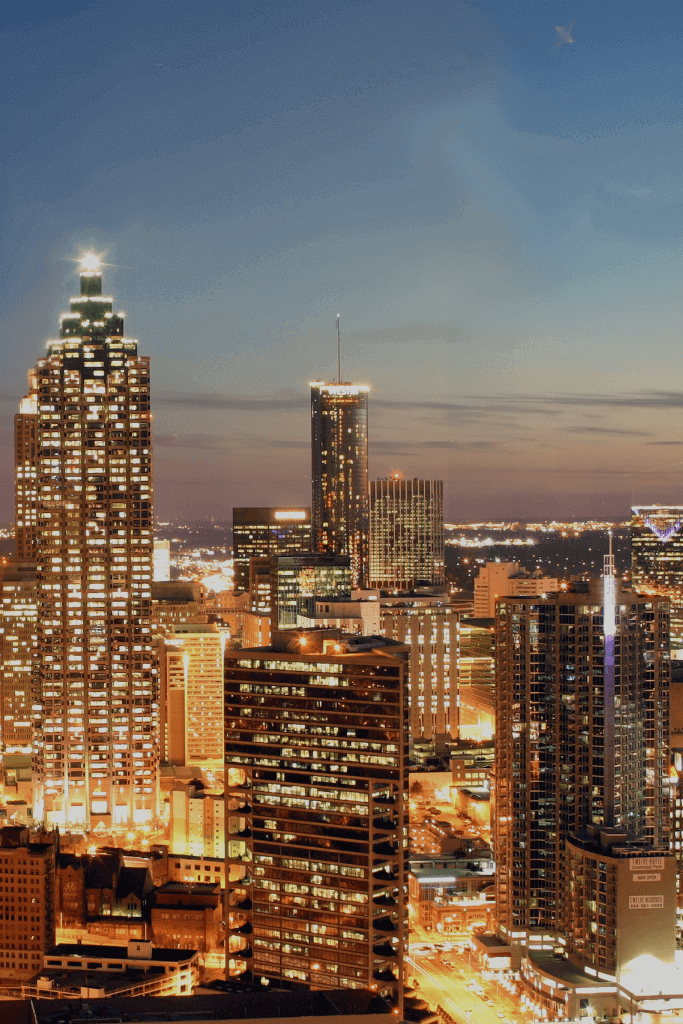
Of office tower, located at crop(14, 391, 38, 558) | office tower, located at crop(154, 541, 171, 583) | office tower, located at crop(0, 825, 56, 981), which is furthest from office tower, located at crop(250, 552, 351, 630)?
office tower, located at crop(0, 825, 56, 981)

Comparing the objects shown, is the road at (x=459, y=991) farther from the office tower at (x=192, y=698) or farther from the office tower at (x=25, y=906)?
the office tower at (x=192, y=698)

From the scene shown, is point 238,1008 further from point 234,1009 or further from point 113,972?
point 113,972

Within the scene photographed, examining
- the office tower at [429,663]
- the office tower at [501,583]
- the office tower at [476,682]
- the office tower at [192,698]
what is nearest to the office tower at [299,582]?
the office tower at [429,663]

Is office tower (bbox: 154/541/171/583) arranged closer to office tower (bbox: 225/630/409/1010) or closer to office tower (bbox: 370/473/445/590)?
office tower (bbox: 370/473/445/590)

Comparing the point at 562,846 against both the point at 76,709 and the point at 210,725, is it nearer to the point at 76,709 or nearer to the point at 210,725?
the point at 76,709

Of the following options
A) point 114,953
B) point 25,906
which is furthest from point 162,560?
point 114,953
